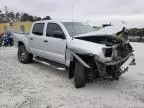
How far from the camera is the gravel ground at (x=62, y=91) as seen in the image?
552cm

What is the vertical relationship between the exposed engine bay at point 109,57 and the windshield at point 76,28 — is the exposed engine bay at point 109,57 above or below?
below

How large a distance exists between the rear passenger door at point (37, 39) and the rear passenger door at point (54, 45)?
1.40ft

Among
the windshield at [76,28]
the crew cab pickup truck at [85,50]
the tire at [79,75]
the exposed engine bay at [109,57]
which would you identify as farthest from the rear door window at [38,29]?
the tire at [79,75]

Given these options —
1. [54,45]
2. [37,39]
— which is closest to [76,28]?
[54,45]

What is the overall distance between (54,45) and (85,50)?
1.90m

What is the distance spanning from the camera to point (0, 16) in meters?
49.5

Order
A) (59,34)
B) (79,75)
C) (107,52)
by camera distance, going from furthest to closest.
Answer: (59,34) < (79,75) < (107,52)

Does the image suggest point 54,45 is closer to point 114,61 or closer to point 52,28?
point 52,28

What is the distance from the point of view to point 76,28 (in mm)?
8219

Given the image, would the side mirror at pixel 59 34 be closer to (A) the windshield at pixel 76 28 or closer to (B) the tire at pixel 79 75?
(A) the windshield at pixel 76 28

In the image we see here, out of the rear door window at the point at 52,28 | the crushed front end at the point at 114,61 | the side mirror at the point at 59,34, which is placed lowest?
the crushed front end at the point at 114,61

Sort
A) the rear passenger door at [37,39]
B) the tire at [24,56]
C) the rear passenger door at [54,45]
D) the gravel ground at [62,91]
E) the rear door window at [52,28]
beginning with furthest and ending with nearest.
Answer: the tire at [24,56] < the rear passenger door at [37,39] < the rear door window at [52,28] < the rear passenger door at [54,45] < the gravel ground at [62,91]

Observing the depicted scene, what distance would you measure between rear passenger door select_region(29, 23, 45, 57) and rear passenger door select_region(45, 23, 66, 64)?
16.8 inches

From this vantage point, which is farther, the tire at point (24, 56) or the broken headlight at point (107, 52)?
the tire at point (24, 56)
